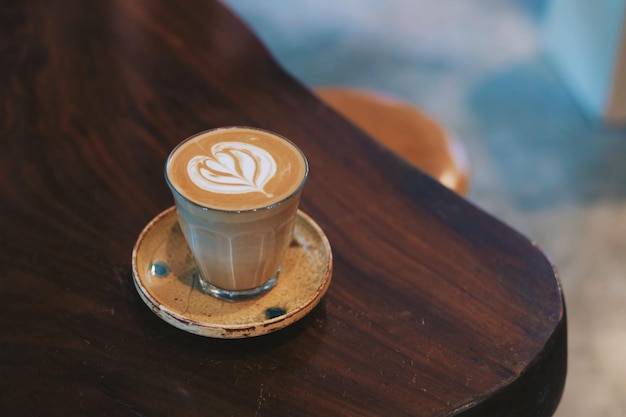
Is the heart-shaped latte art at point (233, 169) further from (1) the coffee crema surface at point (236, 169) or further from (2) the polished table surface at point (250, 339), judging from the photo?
(2) the polished table surface at point (250, 339)

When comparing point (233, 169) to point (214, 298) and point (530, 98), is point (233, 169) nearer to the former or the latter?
point (214, 298)

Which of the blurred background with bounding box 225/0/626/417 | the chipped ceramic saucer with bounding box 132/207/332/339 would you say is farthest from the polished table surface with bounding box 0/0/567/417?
the blurred background with bounding box 225/0/626/417

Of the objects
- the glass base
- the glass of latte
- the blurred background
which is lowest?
the blurred background

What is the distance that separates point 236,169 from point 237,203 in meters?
0.05

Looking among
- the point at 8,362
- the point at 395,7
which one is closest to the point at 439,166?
the point at 8,362

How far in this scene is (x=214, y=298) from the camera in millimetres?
717

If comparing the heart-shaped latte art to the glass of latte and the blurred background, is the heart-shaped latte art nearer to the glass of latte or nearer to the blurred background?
the glass of latte

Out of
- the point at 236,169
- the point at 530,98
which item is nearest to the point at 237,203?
the point at 236,169

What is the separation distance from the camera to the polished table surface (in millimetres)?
634

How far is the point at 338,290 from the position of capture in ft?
2.40

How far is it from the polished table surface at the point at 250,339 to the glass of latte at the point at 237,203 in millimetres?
66

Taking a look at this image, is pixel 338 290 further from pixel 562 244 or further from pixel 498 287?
pixel 562 244

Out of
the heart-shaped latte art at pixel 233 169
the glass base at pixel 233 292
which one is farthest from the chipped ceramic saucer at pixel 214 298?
the heart-shaped latte art at pixel 233 169

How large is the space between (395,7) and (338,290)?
2535 mm
